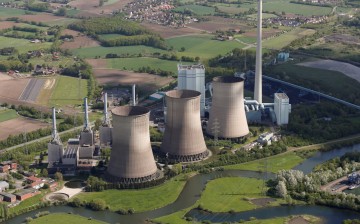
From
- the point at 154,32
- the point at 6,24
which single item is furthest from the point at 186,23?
the point at 6,24

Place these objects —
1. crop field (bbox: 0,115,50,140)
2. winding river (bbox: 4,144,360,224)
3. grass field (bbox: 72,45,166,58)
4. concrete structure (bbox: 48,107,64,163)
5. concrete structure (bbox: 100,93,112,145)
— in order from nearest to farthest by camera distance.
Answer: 1. winding river (bbox: 4,144,360,224)
2. concrete structure (bbox: 48,107,64,163)
3. concrete structure (bbox: 100,93,112,145)
4. crop field (bbox: 0,115,50,140)
5. grass field (bbox: 72,45,166,58)

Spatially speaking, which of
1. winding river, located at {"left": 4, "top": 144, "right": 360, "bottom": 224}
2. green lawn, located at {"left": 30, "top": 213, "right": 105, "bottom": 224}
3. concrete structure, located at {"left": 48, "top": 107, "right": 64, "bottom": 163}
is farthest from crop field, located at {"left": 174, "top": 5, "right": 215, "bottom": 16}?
green lawn, located at {"left": 30, "top": 213, "right": 105, "bottom": 224}

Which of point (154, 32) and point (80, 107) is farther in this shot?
point (154, 32)

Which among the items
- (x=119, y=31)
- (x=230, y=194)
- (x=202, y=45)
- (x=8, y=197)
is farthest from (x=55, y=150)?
(x=119, y=31)

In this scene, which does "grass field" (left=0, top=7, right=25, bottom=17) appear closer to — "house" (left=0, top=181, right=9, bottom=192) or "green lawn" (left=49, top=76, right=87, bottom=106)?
"green lawn" (left=49, top=76, right=87, bottom=106)

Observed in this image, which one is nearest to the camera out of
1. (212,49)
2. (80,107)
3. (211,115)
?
(211,115)

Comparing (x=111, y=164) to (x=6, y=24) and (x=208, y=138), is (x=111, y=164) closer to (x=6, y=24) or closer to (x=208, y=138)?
(x=208, y=138)

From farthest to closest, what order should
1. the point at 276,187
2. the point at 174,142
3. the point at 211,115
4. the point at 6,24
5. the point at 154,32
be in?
the point at 6,24 → the point at 154,32 → the point at 211,115 → the point at 174,142 → the point at 276,187

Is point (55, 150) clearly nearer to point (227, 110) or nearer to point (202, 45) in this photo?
point (227, 110)
